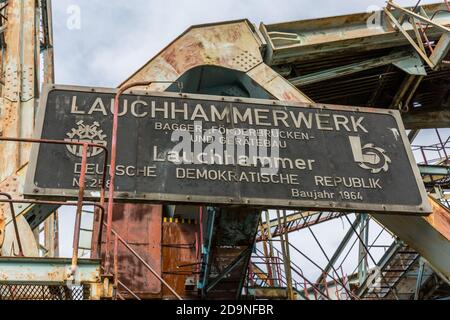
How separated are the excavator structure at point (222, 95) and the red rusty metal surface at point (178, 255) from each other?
23 millimetres

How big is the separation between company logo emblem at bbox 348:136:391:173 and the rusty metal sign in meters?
0.01

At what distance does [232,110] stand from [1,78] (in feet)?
16.9

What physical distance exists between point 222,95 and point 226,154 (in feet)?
7.31

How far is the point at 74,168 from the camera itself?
5.60 m

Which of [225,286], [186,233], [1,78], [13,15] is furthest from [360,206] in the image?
[13,15]

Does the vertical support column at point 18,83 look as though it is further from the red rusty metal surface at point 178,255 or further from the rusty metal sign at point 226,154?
the red rusty metal surface at point 178,255

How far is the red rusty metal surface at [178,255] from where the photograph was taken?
1021 centimetres

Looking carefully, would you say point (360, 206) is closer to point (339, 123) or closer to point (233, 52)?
point (339, 123)

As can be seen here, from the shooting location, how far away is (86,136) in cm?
587

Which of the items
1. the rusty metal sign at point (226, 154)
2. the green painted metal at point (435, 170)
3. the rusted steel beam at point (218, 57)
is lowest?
the rusty metal sign at point (226, 154)

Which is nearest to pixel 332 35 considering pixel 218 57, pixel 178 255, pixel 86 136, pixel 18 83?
pixel 218 57

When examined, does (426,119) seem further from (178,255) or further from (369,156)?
(178,255)

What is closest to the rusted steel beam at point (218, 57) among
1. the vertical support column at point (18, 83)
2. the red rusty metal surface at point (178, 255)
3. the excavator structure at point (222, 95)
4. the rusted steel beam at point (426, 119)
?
the excavator structure at point (222, 95)

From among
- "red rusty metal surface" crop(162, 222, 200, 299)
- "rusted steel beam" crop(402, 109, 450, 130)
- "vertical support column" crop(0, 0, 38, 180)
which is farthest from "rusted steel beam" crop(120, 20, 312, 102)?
"rusted steel beam" crop(402, 109, 450, 130)
